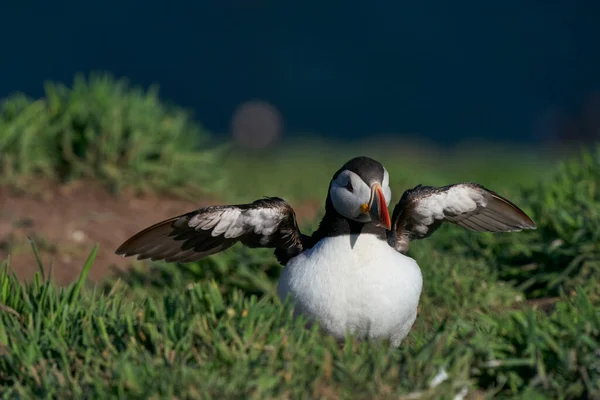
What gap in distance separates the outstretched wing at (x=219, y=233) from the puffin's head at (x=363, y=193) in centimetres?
31

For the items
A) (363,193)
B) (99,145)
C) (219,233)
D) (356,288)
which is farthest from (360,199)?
(99,145)

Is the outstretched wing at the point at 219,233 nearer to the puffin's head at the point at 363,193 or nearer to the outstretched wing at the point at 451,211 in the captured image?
the puffin's head at the point at 363,193

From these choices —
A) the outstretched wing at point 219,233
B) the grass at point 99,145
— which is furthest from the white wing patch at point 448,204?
the grass at point 99,145

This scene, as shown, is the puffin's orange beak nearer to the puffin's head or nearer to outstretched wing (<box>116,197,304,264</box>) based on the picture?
the puffin's head

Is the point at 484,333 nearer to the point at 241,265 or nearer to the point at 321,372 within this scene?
the point at 321,372

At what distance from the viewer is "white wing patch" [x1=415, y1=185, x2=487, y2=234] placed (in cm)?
410

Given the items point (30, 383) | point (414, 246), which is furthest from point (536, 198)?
point (30, 383)

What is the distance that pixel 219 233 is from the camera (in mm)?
3906

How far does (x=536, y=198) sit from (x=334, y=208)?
235cm

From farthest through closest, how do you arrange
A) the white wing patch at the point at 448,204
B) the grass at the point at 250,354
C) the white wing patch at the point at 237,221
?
the white wing patch at the point at 448,204 < the white wing patch at the point at 237,221 < the grass at the point at 250,354

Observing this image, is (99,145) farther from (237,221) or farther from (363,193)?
(363,193)

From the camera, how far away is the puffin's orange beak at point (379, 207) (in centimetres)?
355

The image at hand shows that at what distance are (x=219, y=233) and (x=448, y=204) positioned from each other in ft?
3.32

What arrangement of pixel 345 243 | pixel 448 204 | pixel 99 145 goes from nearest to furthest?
pixel 345 243
pixel 448 204
pixel 99 145
